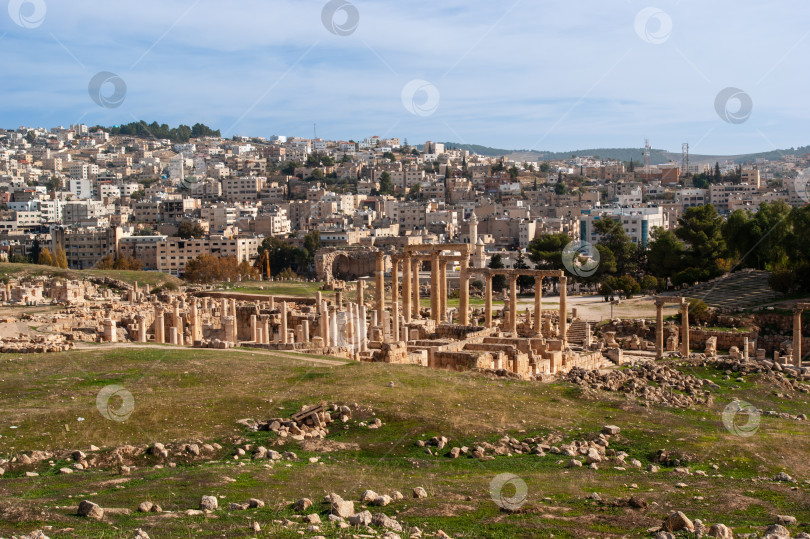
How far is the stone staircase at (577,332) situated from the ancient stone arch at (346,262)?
2189 inches

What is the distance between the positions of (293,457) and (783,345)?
102 feet

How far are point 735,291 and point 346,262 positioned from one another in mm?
57644

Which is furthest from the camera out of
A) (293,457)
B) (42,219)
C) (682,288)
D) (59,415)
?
(42,219)

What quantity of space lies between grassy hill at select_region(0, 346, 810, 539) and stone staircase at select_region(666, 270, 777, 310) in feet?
82.5

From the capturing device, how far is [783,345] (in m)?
40.0

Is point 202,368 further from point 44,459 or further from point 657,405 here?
point 657,405

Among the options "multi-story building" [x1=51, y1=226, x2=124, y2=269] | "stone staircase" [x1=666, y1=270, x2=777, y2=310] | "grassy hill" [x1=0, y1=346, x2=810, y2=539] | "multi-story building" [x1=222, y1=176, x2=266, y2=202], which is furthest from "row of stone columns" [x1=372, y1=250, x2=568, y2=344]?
"multi-story building" [x1=222, y1=176, x2=266, y2=202]

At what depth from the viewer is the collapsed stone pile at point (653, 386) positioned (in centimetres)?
2447

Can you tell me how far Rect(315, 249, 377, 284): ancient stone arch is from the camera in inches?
3957

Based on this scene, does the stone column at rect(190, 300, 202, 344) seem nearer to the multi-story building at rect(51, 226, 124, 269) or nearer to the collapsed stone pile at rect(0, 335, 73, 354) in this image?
the collapsed stone pile at rect(0, 335, 73, 354)

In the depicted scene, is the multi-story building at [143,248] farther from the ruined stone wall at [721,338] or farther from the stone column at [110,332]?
the ruined stone wall at [721,338]

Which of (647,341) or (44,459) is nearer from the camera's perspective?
(44,459)

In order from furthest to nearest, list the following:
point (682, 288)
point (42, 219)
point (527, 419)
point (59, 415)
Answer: point (42, 219)
point (682, 288)
point (527, 419)
point (59, 415)

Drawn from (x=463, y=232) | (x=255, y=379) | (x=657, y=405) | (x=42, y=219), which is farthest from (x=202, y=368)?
(x=42, y=219)
